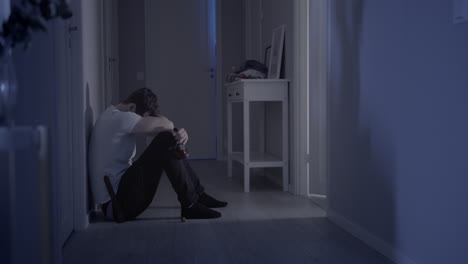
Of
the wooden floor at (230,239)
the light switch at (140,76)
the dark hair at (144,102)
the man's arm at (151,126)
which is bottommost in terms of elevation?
the wooden floor at (230,239)

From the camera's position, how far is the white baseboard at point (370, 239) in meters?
2.41

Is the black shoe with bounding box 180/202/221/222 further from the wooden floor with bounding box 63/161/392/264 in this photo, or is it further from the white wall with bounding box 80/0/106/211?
the white wall with bounding box 80/0/106/211

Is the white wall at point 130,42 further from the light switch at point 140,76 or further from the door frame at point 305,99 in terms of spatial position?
the door frame at point 305,99

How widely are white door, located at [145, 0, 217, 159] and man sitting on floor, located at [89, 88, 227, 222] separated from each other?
335cm

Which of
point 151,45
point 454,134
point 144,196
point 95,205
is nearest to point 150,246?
point 144,196

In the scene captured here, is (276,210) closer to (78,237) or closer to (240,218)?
(240,218)

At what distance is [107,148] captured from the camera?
11.0 ft

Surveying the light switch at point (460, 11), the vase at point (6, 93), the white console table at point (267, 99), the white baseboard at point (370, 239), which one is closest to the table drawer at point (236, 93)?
the white console table at point (267, 99)

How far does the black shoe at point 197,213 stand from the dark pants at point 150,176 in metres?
0.07

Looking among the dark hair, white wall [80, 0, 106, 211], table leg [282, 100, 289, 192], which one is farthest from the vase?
table leg [282, 100, 289, 192]

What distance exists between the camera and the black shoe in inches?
133

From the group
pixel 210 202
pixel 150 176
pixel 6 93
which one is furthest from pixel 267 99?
pixel 6 93

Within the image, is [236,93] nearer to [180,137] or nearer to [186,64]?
[180,137]

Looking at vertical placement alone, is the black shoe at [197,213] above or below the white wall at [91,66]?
below
